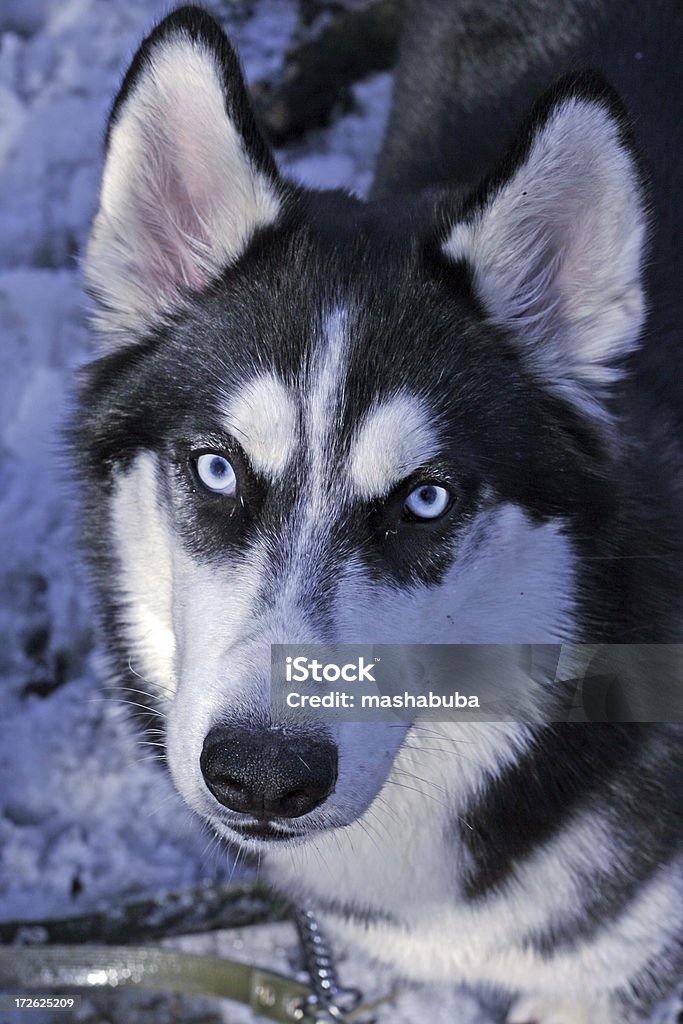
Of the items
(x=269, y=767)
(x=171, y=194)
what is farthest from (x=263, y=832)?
(x=171, y=194)

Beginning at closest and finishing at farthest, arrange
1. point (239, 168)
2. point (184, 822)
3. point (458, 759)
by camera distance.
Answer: point (239, 168), point (458, 759), point (184, 822)

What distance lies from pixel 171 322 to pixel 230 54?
378mm

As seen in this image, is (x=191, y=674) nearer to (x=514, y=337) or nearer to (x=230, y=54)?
(x=514, y=337)

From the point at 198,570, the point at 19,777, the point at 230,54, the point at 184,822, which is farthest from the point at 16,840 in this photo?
the point at 230,54

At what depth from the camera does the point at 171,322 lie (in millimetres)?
1526

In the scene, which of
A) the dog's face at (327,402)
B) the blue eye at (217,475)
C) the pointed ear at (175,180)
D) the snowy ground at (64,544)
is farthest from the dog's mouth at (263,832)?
the pointed ear at (175,180)

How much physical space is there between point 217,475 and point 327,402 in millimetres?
181

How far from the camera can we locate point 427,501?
4.36 feet

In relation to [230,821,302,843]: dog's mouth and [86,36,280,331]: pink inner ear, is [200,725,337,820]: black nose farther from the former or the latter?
[86,36,280,331]: pink inner ear

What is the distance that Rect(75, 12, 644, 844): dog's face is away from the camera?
4.14 feet

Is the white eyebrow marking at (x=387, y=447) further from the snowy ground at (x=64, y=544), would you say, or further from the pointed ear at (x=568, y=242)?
the snowy ground at (x=64, y=544)

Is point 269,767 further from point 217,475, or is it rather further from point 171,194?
point 171,194

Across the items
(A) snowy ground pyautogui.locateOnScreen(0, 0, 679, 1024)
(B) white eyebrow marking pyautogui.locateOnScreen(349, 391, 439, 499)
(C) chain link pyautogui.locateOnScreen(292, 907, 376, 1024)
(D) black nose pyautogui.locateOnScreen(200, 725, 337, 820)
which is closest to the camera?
(D) black nose pyautogui.locateOnScreen(200, 725, 337, 820)

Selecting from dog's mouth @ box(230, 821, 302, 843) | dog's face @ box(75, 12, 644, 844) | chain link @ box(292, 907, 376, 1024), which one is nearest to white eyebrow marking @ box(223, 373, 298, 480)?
dog's face @ box(75, 12, 644, 844)
